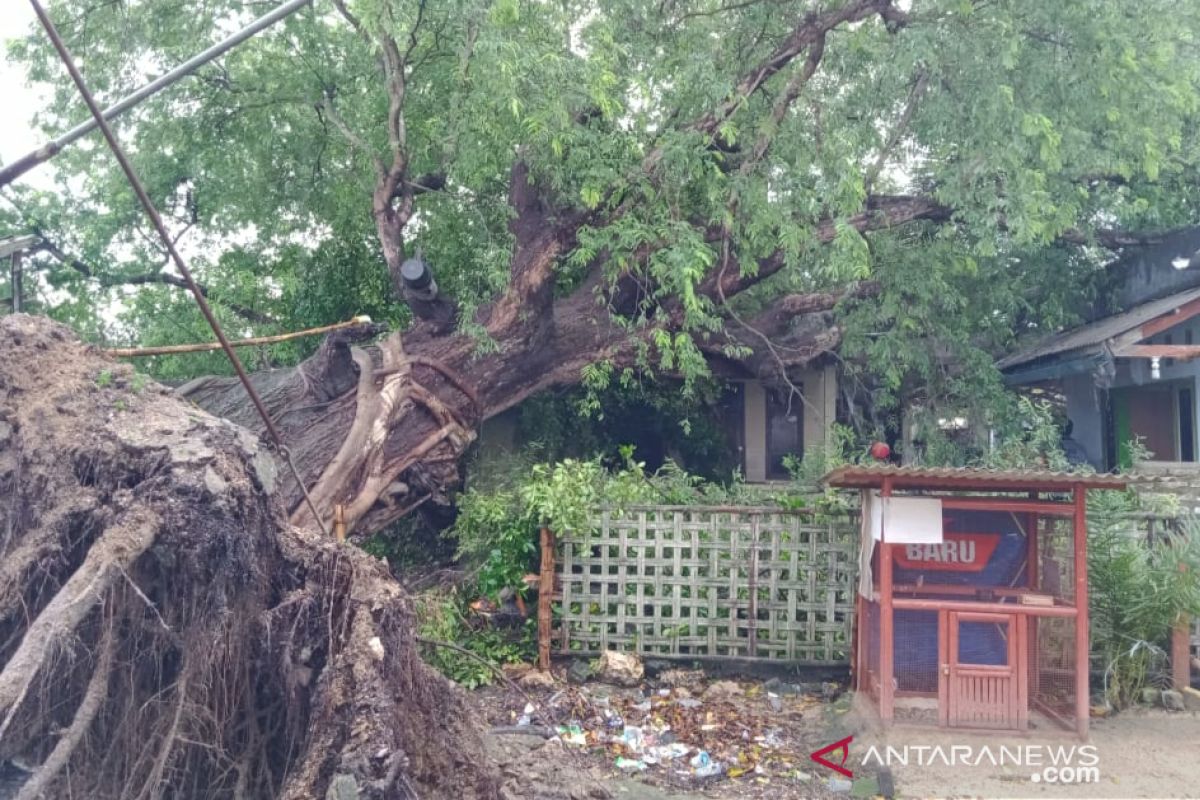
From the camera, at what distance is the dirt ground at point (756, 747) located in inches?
237

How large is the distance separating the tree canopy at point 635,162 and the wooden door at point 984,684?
12.1ft

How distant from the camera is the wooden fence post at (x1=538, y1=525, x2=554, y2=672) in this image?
8.24m

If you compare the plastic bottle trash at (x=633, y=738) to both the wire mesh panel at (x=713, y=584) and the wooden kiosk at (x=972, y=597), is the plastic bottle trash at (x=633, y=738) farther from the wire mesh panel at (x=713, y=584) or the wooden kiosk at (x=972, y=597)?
the wooden kiosk at (x=972, y=597)

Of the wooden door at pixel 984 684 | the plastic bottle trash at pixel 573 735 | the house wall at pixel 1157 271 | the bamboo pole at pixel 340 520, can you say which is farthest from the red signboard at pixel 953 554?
the house wall at pixel 1157 271

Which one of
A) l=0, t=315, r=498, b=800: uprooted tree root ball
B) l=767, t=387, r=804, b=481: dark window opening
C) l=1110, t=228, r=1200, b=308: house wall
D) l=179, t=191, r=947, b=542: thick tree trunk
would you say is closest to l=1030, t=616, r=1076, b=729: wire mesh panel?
l=0, t=315, r=498, b=800: uprooted tree root ball

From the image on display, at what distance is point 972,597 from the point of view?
23.4 feet

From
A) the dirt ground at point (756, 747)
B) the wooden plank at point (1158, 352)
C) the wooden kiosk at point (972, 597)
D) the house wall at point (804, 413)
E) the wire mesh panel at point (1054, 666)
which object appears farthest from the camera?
the house wall at point (804, 413)

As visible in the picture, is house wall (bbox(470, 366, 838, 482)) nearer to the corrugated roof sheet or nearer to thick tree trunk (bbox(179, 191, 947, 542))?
the corrugated roof sheet

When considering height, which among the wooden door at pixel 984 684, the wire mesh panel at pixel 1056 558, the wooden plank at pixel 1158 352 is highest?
the wooden plank at pixel 1158 352

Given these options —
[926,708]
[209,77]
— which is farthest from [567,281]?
[926,708]

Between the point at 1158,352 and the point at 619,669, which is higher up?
the point at 1158,352

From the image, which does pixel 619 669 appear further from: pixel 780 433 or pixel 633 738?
pixel 780 433

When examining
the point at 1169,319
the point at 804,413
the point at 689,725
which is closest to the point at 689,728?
the point at 689,725

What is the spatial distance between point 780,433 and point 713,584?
7259 mm
